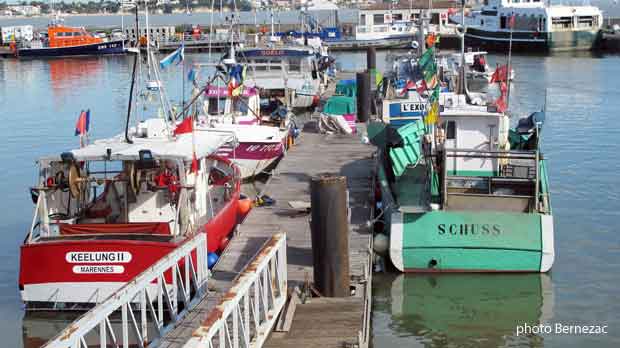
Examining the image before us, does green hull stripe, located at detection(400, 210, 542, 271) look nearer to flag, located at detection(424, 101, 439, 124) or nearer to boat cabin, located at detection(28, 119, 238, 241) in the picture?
flag, located at detection(424, 101, 439, 124)

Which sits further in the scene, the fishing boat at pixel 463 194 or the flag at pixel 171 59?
the flag at pixel 171 59

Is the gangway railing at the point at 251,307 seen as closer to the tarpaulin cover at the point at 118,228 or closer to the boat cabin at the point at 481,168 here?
the tarpaulin cover at the point at 118,228

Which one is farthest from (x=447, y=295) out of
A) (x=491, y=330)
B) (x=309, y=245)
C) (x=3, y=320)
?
(x=3, y=320)

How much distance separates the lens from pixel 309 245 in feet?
49.3

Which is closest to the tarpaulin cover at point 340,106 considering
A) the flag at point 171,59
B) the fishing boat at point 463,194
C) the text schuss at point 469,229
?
the fishing boat at point 463,194

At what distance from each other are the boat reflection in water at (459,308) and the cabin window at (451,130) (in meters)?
2.91

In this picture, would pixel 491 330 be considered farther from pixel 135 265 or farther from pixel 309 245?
pixel 135 265

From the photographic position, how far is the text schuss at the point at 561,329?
1377 cm

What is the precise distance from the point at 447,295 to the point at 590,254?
3.91 meters

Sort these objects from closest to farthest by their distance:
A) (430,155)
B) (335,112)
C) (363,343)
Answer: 1. (363,343)
2. (430,155)
3. (335,112)

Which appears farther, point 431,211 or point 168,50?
point 168,50

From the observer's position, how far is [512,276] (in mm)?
15461

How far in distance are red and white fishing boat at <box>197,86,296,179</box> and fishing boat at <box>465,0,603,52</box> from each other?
43248 millimetres

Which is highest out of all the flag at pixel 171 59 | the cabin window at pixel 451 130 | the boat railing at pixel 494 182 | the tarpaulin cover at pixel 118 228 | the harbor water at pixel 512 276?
the flag at pixel 171 59
